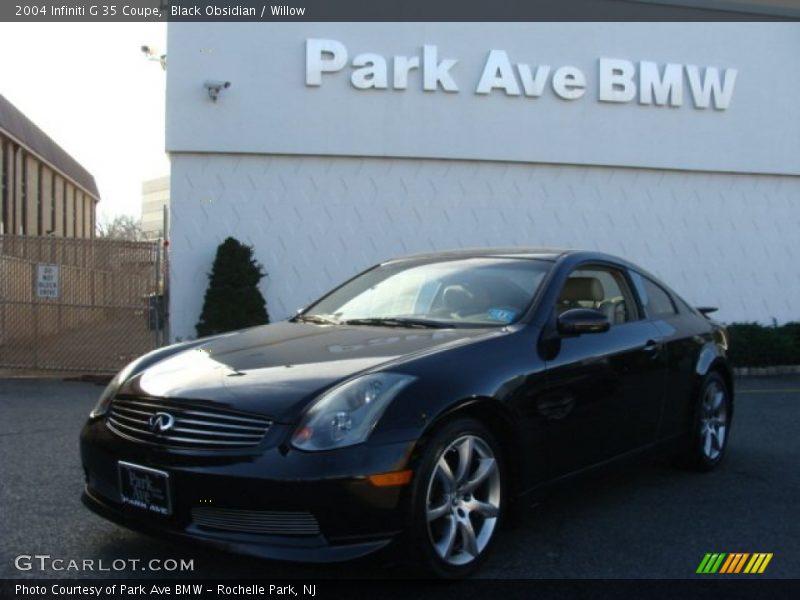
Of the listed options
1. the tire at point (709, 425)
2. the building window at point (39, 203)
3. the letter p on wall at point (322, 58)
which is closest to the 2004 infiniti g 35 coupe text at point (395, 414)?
the tire at point (709, 425)

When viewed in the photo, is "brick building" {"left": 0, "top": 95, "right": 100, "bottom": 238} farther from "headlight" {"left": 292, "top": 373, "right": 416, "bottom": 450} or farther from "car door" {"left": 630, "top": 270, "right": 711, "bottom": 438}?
"headlight" {"left": 292, "top": 373, "right": 416, "bottom": 450}

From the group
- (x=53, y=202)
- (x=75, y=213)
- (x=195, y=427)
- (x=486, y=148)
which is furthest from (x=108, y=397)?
(x=75, y=213)

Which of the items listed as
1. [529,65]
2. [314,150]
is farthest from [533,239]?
[314,150]

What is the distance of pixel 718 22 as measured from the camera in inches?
559

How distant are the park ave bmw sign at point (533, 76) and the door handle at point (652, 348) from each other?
27.7 ft

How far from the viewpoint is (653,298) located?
5492mm

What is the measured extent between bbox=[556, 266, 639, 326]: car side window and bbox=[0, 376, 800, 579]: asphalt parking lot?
39.2 inches

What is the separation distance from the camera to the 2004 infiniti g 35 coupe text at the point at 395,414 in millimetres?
3219

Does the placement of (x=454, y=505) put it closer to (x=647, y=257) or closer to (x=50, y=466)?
(x=50, y=466)

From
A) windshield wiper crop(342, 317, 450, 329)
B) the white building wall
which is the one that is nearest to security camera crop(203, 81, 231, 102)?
the white building wall

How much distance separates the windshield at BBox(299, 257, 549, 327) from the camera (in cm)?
445

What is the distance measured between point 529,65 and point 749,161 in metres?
4.29

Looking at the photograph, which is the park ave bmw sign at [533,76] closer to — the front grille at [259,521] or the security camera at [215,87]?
the security camera at [215,87]

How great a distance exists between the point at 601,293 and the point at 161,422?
2.80 m
